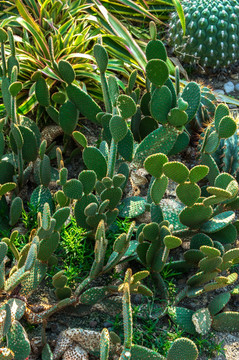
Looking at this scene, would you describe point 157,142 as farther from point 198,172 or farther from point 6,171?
point 6,171

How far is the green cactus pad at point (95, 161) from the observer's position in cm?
219

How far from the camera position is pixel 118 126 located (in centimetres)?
205

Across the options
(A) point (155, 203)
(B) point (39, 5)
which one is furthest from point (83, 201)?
(B) point (39, 5)

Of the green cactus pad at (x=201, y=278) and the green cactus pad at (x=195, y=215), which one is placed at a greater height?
the green cactus pad at (x=195, y=215)

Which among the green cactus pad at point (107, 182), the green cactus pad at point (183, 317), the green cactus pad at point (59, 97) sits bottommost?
the green cactus pad at point (183, 317)

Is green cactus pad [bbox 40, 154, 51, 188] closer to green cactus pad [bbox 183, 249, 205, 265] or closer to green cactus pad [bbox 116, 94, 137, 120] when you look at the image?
green cactus pad [bbox 116, 94, 137, 120]

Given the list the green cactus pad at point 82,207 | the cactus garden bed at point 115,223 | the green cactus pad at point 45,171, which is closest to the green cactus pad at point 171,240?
the cactus garden bed at point 115,223

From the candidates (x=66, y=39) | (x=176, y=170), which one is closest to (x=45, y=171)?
(x=176, y=170)

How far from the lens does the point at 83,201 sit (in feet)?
6.98

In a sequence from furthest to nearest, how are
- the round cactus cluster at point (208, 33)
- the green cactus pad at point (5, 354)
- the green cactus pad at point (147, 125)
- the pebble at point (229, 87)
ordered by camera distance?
1. the pebble at point (229, 87)
2. the round cactus cluster at point (208, 33)
3. the green cactus pad at point (147, 125)
4. the green cactus pad at point (5, 354)

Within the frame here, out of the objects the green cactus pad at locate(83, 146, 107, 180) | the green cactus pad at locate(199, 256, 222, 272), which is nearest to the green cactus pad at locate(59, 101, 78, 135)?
the green cactus pad at locate(83, 146, 107, 180)

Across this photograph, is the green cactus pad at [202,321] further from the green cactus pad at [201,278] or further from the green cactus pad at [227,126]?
the green cactus pad at [227,126]

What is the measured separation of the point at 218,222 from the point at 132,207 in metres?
0.41

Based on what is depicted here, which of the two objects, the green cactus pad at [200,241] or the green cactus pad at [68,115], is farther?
the green cactus pad at [68,115]
